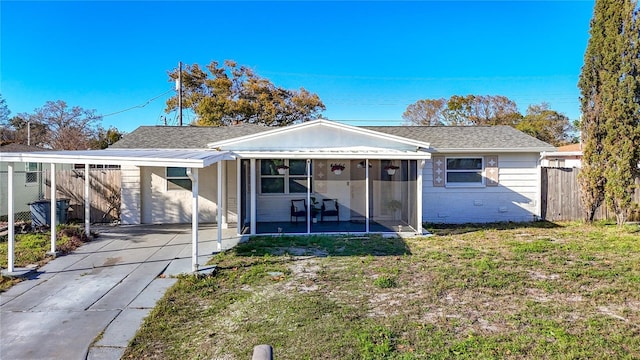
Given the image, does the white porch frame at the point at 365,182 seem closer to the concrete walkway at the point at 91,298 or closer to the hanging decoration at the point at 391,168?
the hanging decoration at the point at 391,168

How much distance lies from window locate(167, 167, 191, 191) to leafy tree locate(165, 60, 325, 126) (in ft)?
41.5

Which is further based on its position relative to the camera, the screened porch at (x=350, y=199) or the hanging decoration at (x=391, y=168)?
the hanging decoration at (x=391, y=168)

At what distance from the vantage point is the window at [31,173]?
1202cm

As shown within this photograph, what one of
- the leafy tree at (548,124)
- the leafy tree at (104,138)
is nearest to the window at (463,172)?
the leafy tree at (104,138)

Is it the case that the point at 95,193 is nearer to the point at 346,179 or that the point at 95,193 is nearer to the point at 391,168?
the point at 346,179

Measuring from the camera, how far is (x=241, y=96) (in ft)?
83.5

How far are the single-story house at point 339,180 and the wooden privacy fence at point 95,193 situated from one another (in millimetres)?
672

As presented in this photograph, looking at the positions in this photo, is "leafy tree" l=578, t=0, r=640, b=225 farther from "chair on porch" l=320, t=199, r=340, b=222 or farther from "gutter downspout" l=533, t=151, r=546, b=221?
"chair on porch" l=320, t=199, r=340, b=222

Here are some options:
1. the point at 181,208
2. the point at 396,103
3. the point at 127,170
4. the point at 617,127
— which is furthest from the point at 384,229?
the point at 396,103

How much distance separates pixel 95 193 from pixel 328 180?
7.33 meters

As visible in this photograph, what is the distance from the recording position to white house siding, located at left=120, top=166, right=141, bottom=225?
36.3 ft

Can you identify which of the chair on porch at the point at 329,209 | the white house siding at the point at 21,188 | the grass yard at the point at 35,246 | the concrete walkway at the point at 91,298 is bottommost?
the concrete walkway at the point at 91,298

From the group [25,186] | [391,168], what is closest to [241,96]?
[25,186]

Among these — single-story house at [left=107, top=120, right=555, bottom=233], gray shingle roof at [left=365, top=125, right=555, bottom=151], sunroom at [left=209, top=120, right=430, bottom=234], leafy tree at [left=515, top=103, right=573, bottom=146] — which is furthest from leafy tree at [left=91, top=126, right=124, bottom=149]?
leafy tree at [left=515, top=103, right=573, bottom=146]
